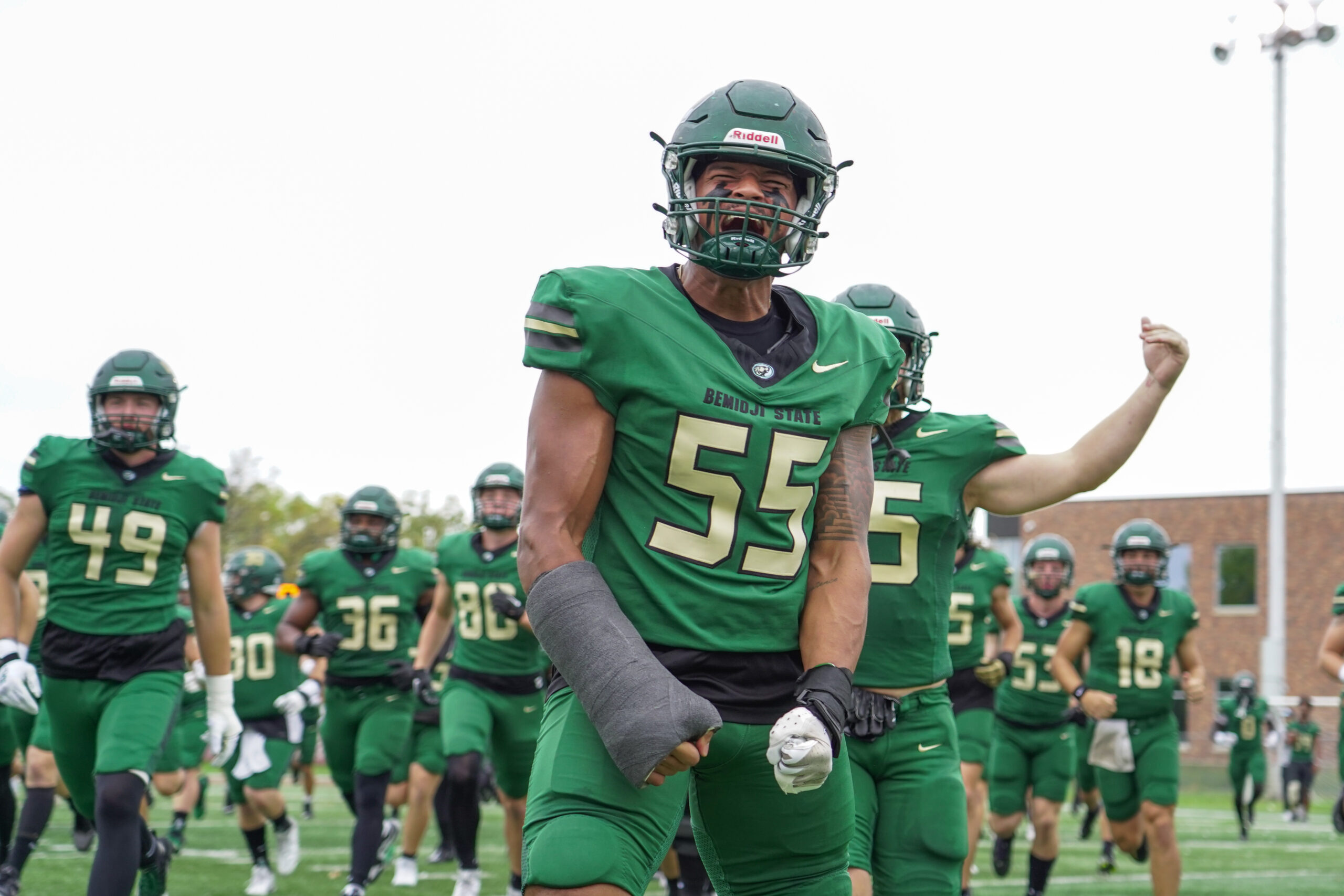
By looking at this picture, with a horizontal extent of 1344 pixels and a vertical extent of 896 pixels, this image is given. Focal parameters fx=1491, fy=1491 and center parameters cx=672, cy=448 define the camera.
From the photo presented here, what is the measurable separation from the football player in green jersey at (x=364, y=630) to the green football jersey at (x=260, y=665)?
0.87 metres

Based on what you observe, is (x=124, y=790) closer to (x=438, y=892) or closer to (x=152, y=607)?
(x=152, y=607)

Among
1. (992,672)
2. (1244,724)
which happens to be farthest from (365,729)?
(1244,724)

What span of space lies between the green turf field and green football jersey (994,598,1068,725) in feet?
3.93

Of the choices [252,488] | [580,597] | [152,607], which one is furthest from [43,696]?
[252,488]

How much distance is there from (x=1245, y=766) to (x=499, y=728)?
11.0m

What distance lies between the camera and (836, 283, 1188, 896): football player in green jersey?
4328mm

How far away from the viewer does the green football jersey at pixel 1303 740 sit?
18750 millimetres

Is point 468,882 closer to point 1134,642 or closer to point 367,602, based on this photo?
point 367,602

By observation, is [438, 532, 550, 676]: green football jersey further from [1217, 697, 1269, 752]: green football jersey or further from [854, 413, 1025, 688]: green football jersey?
[1217, 697, 1269, 752]: green football jersey

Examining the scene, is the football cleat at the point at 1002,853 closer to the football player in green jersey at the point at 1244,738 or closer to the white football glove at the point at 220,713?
the football player in green jersey at the point at 1244,738

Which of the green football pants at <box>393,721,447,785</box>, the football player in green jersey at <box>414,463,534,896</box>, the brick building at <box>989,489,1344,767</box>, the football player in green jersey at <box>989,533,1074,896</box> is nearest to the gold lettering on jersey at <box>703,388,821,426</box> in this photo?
the football player in green jersey at <box>414,463,534,896</box>

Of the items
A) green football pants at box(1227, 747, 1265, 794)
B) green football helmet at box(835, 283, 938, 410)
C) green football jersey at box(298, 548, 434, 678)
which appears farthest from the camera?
green football pants at box(1227, 747, 1265, 794)

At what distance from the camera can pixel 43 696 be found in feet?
19.4

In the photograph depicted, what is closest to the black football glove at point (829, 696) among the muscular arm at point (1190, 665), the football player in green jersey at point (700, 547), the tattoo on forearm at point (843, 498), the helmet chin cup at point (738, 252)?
the football player in green jersey at point (700, 547)
